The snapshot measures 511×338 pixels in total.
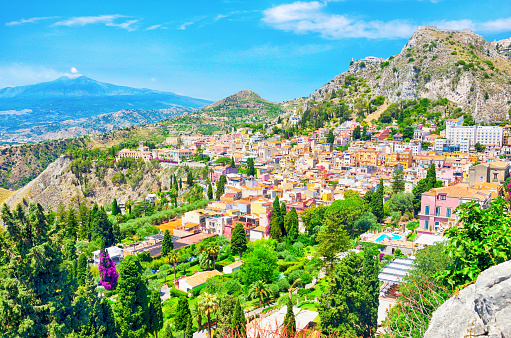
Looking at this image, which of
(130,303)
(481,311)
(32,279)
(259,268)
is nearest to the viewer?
(481,311)

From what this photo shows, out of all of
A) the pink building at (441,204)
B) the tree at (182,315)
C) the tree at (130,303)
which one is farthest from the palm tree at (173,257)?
the pink building at (441,204)

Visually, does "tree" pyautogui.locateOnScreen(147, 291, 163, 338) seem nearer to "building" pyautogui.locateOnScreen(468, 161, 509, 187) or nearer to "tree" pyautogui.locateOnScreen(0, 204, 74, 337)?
"tree" pyautogui.locateOnScreen(0, 204, 74, 337)

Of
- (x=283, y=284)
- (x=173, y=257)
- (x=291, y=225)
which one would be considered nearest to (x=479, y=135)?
(x=291, y=225)

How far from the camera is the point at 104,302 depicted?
11.1 meters

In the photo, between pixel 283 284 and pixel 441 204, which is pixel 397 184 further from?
pixel 283 284

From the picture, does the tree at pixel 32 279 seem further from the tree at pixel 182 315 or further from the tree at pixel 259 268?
the tree at pixel 259 268

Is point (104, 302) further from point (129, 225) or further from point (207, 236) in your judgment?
point (129, 225)

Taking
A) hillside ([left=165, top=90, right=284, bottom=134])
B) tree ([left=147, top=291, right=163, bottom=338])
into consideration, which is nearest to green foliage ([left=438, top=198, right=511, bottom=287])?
tree ([left=147, top=291, right=163, bottom=338])

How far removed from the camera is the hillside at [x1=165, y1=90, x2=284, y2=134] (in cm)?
12156

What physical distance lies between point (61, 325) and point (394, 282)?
1557cm

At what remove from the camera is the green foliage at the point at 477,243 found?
5.03 m

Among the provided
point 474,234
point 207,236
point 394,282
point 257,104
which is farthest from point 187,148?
point 257,104

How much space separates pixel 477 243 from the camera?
5.21 metres

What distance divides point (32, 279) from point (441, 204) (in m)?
24.2
